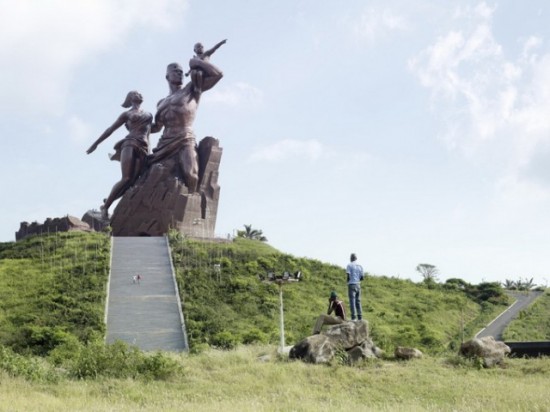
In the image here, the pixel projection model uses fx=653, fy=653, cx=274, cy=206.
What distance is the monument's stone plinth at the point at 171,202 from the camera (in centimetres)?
2872

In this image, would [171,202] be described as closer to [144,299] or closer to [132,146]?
[132,146]

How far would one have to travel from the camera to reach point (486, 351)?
40.3 feet

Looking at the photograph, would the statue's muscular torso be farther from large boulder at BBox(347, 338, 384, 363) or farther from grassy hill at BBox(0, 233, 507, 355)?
large boulder at BBox(347, 338, 384, 363)

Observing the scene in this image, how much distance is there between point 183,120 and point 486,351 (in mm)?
20797

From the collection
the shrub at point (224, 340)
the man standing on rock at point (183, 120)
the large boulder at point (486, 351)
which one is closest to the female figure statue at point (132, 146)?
the man standing on rock at point (183, 120)

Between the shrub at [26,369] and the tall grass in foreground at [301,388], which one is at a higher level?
the shrub at [26,369]

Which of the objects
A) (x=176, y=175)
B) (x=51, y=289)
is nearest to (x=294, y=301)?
(x=51, y=289)

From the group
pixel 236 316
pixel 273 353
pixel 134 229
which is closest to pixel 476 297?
pixel 236 316

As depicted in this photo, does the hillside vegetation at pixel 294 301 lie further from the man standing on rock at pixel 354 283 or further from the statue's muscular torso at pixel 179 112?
the statue's muscular torso at pixel 179 112

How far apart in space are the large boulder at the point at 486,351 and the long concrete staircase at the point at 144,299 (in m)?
6.84

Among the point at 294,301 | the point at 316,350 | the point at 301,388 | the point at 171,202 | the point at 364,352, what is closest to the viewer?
the point at 301,388

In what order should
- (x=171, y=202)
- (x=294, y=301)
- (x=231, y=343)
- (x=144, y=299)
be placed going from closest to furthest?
(x=231, y=343), (x=144, y=299), (x=294, y=301), (x=171, y=202)

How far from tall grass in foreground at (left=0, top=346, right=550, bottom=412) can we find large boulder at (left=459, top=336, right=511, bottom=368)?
22cm

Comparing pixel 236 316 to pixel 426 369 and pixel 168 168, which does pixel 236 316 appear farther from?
pixel 168 168
